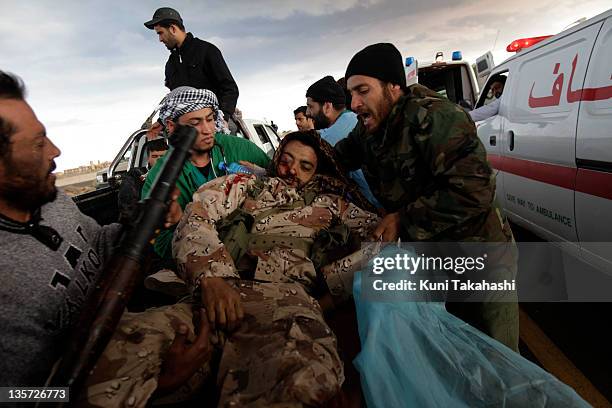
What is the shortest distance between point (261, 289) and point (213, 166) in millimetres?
1376

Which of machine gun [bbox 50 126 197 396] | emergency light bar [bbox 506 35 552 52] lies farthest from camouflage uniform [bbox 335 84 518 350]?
emergency light bar [bbox 506 35 552 52]

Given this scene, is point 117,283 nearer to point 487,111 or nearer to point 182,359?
point 182,359

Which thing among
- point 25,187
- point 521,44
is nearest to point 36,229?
point 25,187

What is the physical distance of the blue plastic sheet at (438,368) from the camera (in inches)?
50.5

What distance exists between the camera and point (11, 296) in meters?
1.15

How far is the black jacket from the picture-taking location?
4.02 metres

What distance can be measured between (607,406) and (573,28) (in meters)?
2.72

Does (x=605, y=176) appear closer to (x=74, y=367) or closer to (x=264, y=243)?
(x=264, y=243)

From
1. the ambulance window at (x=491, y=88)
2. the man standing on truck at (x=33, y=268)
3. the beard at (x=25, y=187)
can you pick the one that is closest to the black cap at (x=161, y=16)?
the man standing on truck at (x=33, y=268)

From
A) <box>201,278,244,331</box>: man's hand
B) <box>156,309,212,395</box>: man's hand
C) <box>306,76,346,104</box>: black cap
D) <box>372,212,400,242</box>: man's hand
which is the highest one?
<box>306,76,346,104</box>: black cap

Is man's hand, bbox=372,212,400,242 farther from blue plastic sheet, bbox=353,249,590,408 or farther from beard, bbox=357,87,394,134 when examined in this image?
beard, bbox=357,87,394,134

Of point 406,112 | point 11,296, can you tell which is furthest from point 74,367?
point 406,112

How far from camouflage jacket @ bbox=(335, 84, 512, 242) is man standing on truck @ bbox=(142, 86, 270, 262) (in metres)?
1.22

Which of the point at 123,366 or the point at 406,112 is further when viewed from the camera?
the point at 406,112
